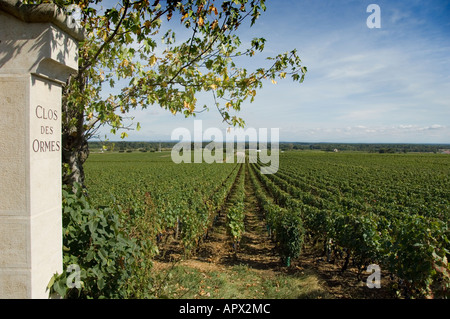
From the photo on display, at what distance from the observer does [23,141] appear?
6.89ft

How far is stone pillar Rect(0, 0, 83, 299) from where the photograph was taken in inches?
82.5

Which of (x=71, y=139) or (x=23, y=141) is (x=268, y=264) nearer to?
(x=71, y=139)

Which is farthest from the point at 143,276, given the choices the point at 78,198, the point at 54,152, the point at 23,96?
the point at 23,96

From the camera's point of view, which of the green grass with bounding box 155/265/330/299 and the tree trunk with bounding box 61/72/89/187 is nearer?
the tree trunk with bounding box 61/72/89/187

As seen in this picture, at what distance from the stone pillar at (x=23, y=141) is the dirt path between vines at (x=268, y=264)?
13.1 feet

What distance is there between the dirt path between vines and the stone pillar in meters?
3.99

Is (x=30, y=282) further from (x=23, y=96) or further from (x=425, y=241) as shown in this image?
(x=425, y=241)

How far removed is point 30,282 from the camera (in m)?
2.13

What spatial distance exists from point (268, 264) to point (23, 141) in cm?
765

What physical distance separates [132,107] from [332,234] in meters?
7.02
